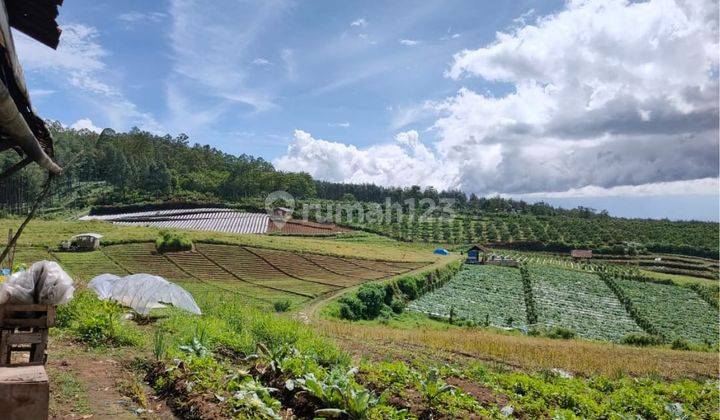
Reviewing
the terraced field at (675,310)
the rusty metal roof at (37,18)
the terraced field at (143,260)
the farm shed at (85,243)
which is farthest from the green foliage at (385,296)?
the rusty metal roof at (37,18)

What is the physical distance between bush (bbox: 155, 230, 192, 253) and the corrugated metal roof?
17.1 meters

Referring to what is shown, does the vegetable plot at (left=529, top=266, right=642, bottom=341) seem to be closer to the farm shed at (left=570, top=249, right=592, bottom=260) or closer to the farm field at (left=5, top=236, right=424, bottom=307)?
the farm shed at (left=570, top=249, right=592, bottom=260)

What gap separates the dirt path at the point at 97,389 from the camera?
5930mm

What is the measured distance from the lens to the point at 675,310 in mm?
46219

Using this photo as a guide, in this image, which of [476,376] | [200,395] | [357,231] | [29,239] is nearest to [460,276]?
[357,231]

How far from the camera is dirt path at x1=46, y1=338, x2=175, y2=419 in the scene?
5.93 metres

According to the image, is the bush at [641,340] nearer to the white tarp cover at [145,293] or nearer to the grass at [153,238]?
the grass at [153,238]

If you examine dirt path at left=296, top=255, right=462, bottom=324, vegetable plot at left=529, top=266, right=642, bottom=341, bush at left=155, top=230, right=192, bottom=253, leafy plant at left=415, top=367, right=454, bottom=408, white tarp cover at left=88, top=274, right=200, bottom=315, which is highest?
leafy plant at left=415, top=367, right=454, bottom=408

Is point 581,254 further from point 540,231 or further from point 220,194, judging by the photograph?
point 220,194

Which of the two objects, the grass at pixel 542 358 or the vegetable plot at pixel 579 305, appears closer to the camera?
the grass at pixel 542 358

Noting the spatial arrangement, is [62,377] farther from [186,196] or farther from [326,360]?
[186,196]

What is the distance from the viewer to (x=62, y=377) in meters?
6.88

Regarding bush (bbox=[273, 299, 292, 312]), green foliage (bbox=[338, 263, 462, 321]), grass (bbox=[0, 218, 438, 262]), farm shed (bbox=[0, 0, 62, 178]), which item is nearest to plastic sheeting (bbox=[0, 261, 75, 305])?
farm shed (bbox=[0, 0, 62, 178])

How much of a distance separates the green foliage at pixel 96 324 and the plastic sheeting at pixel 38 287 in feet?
11.8
